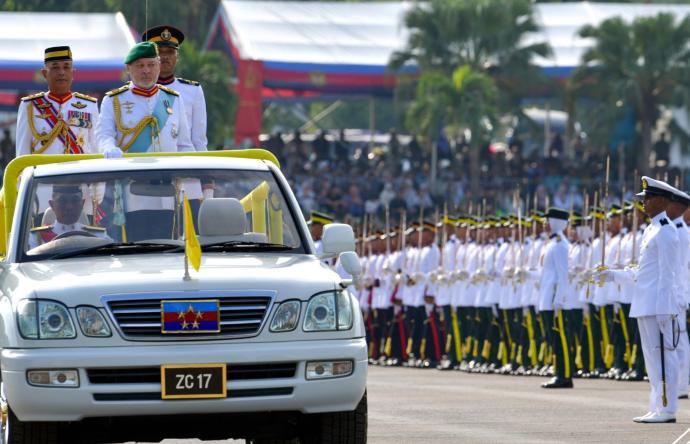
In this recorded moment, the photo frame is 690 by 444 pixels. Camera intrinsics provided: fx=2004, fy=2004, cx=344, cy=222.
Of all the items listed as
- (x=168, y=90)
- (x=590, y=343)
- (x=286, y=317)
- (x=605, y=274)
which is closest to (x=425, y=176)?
(x=590, y=343)

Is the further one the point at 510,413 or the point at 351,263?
the point at 510,413

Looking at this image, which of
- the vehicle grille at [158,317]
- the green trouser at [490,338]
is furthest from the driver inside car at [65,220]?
the green trouser at [490,338]

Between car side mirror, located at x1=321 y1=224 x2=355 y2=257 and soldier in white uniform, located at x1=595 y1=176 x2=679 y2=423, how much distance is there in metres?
5.64

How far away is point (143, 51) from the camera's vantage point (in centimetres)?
1312

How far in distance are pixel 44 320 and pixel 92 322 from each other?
234 millimetres

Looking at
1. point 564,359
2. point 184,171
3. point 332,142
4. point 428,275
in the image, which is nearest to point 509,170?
point 332,142

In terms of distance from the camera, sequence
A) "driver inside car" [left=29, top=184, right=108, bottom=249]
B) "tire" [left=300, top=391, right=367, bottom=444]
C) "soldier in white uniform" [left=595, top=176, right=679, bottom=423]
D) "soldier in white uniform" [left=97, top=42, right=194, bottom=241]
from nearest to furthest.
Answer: "tire" [left=300, top=391, right=367, bottom=444] → "driver inside car" [left=29, top=184, right=108, bottom=249] → "soldier in white uniform" [left=97, top=42, right=194, bottom=241] → "soldier in white uniform" [left=595, top=176, right=679, bottom=423]

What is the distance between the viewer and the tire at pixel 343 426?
403 inches

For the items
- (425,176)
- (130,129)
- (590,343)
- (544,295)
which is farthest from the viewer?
(425,176)

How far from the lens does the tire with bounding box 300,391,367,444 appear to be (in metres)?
10.2

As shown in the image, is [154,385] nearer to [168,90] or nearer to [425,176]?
[168,90]

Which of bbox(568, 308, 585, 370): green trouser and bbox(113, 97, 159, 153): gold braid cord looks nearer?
bbox(113, 97, 159, 153): gold braid cord

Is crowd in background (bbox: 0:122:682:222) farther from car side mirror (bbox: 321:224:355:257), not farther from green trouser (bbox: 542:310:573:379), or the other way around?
car side mirror (bbox: 321:224:355:257)

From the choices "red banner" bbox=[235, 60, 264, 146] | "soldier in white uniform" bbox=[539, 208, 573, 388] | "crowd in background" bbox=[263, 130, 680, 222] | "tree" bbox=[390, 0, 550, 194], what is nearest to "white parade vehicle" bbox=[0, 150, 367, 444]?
"soldier in white uniform" bbox=[539, 208, 573, 388]
